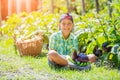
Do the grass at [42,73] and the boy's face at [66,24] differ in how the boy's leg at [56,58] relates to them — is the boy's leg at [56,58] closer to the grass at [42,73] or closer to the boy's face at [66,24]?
the grass at [42,73]

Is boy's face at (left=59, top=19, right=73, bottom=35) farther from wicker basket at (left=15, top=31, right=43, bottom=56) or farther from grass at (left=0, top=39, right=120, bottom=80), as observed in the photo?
wicker basket at (left=15, top=31, right=43, bottom=56)

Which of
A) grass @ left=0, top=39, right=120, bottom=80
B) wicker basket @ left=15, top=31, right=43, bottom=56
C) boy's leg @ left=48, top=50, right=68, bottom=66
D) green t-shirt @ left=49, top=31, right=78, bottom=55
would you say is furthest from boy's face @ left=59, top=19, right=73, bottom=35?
wicker basket @ left=15, top=31, right=43, bottom=56

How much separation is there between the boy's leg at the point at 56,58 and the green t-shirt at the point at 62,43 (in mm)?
382

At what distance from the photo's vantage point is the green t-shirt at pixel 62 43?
7.29 metres

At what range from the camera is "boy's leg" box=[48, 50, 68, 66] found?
22.4 feet

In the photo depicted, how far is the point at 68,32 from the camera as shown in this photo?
7.33m

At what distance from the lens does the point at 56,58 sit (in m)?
6.87

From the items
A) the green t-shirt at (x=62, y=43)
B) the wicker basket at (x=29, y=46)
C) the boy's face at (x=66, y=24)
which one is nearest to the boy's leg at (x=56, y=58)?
the green t-shirt at (x=62, y=43)

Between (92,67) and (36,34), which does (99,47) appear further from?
(36,34)

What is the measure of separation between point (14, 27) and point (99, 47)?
4430 millimetres

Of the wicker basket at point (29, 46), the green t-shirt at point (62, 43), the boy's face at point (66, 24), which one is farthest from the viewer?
the wicker basket at point (29, 46)

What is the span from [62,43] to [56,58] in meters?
0.56

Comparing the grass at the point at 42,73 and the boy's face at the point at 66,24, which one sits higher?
the boy's face at the point at 66,24

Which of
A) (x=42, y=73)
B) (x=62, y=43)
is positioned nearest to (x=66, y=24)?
(x=62, y=43)
